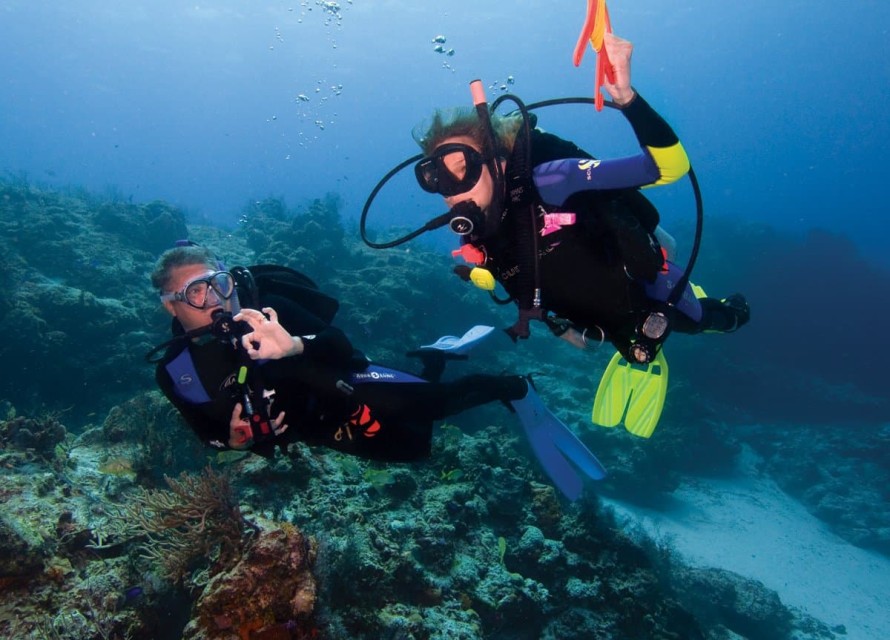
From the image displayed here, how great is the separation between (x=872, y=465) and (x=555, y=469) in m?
16.6

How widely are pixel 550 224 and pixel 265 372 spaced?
8.15ft

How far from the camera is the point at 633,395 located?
4.64 metres

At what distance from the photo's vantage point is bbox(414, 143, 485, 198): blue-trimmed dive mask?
10.6 feet

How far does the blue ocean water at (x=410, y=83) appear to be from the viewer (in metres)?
48.6

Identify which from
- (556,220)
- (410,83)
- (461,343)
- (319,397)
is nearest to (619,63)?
(556,220)

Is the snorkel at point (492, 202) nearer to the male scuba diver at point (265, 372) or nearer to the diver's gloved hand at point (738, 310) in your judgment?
the male scuba diver at point (265, 372)

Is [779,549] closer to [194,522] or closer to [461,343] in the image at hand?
[461,343]

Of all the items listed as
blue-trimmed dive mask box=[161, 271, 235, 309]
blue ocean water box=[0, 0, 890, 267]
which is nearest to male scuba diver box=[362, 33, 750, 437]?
blue-trimmed dive mask box=[161, 271, 235, 309]

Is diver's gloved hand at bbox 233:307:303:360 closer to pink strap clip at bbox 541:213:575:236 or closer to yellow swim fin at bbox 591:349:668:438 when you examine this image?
pink strap clip at bbox 541:213:575:236

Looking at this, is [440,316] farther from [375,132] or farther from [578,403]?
[375,132]

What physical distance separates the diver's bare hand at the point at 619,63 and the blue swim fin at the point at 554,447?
406cm

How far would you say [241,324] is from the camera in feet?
10.3

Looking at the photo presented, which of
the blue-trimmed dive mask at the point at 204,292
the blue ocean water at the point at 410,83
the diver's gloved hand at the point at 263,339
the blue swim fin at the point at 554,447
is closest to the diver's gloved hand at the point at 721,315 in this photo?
the blue swim fin at the point at 554,447

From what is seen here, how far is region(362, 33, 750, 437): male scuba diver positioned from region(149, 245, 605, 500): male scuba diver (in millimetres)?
1393
